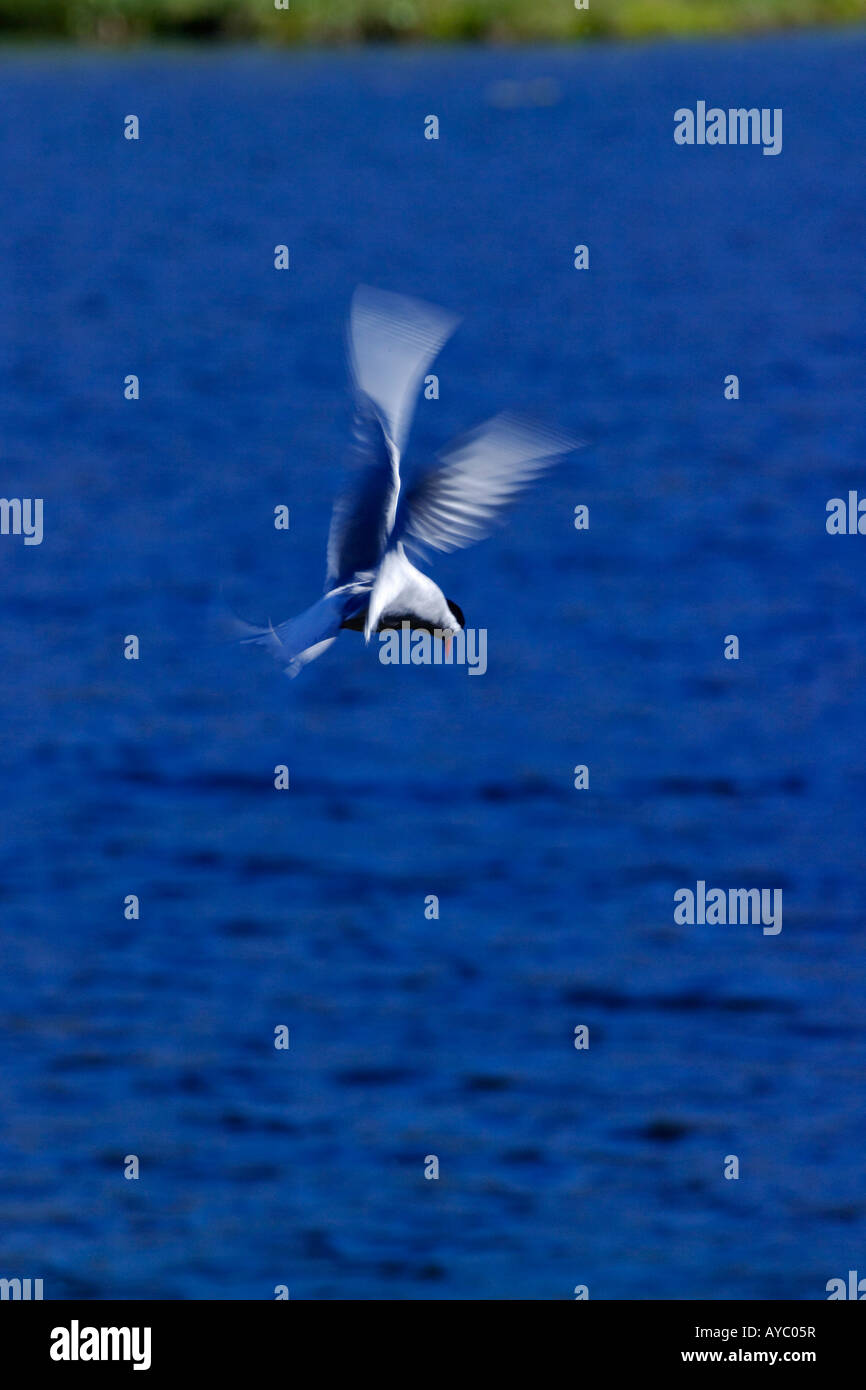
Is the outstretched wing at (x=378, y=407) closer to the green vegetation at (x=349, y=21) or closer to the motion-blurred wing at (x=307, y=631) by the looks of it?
the motion-blurred wing at (x=307, y=631)

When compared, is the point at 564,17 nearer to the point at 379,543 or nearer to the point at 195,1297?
the point at 195,1297

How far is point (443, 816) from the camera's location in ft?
73.0

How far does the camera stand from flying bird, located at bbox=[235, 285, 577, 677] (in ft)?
13.0

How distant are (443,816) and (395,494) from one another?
18.2 meters

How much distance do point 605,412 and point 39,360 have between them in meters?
10.7

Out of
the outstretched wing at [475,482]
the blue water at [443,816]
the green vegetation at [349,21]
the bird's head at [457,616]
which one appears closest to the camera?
the outstretched wing at [475,482]

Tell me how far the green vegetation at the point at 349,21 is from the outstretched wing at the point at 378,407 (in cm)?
7411

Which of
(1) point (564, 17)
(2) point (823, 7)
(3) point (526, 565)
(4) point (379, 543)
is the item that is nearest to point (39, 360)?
(3) point (526, 565)

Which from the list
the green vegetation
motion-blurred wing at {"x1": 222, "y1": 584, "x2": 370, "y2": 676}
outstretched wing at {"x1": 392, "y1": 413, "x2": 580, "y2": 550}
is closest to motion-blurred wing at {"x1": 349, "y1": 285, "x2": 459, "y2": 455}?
outstretched wing at {"x1": 392, "y1": 413, "x2": 580, "y2": 550}

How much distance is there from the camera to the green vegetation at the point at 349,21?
76562mm

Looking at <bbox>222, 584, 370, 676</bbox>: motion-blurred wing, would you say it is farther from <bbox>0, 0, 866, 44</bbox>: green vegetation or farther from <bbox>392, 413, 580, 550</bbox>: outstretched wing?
<bbox>0, 0, 866, 44</bbox>: green vegetation

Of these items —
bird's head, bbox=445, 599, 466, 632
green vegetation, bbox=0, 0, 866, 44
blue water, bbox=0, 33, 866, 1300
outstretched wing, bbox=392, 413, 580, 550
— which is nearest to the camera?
outstretched wing, bbox=392, 413, 580, 550

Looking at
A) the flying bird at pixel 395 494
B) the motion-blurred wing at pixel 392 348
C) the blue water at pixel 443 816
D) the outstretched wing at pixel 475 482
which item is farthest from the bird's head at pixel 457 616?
the blue water at pixel 443 816

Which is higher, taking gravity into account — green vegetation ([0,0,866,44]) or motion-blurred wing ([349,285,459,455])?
green vegetation ([0,0,866,44])
